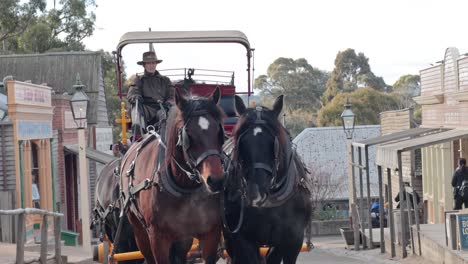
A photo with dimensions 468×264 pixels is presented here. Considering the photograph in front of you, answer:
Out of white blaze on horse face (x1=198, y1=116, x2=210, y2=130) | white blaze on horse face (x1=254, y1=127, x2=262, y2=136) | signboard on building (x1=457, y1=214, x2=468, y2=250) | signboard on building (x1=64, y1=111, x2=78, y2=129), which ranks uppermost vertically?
signboard on building (x1=64, y1=111, x2=78, y2=129)

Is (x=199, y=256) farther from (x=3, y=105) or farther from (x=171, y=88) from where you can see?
(x=3, y=105)

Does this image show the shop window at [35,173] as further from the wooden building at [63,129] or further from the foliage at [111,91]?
the foliage at [111,91]

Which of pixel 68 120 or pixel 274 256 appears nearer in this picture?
pixel 274 256

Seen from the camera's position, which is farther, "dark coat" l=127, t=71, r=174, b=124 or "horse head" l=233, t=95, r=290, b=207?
"dark coat" l=127, t=71, r=174, b=124

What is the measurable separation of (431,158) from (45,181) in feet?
37.2

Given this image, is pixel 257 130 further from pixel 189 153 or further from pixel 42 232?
pixel 42 232

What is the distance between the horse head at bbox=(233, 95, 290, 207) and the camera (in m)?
10.2

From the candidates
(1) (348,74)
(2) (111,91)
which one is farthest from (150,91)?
(1) (348,74)

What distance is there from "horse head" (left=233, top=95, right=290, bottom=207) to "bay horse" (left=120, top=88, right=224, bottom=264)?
36cm

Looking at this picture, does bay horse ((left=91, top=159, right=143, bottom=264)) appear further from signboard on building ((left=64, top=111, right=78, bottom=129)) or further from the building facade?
signboard on building ((left=64, top=111, right=78, bottom=129))

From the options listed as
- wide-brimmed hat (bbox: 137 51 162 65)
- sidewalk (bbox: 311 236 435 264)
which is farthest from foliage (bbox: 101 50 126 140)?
wide-brimmed hat (bbox: 137 51 162 65)

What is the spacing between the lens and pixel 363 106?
83625mm

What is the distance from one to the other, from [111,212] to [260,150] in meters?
3.06

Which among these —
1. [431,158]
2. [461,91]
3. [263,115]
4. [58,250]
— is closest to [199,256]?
[263,115]
